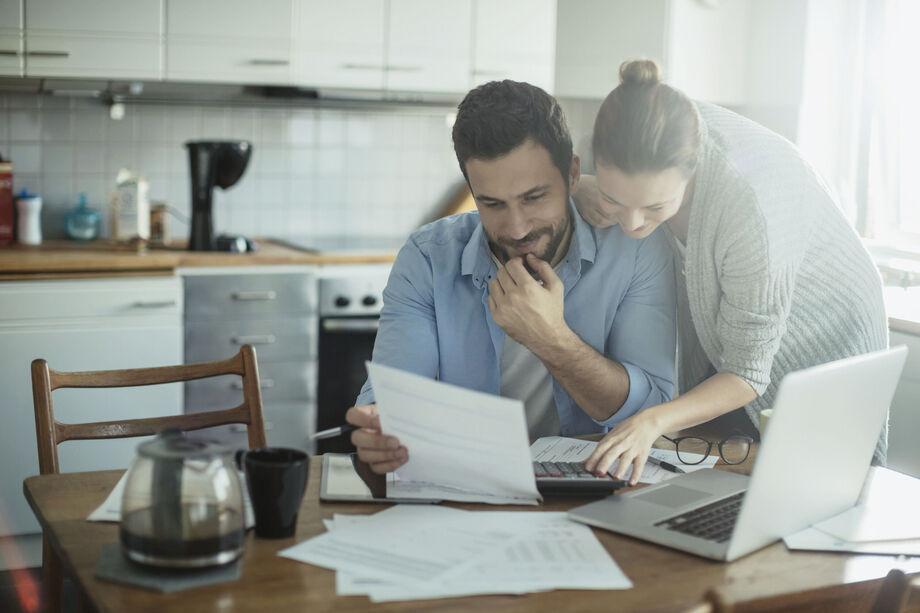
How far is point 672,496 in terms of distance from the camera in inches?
51.2

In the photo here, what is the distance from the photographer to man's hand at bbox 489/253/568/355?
5.13 feet

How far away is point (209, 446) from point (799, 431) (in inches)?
25.6

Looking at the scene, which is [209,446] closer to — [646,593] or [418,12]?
[646,593]

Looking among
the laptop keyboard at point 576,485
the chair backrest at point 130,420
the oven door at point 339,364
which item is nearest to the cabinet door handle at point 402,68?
the oven door at point 339,364

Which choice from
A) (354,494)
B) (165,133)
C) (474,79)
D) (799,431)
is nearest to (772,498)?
(799,431)

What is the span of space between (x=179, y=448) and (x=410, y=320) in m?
0.74

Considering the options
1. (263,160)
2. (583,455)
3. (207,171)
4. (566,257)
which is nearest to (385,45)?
(263,160)

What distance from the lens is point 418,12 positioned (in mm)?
3494

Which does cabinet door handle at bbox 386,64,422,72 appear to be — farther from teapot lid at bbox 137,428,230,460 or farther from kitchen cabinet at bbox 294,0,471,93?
teapot lid at bbox 137,428,230,460

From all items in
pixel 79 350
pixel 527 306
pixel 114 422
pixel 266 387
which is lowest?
pixel 266 387

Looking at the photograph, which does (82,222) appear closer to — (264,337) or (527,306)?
(264,337)

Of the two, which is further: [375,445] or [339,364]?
[339,364]

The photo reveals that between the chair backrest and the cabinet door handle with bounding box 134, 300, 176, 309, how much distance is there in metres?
1.36

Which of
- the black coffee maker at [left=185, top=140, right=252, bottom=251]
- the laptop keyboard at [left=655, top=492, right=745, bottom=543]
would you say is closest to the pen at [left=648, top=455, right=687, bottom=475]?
the laptop keyboard at [left=655, top=492, right=745, bottom=543]
